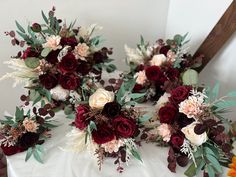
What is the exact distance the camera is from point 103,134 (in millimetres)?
1021

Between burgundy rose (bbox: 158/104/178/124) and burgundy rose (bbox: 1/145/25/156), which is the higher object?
burgundy rose (bbox: 158/104/178/124)

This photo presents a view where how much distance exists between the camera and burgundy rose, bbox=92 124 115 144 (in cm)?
102

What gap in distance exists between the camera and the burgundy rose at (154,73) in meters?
1.40

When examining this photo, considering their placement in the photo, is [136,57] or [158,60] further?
[136,57]

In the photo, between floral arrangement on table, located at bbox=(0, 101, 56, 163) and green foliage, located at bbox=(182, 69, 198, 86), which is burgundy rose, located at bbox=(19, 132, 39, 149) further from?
green foliage, located at bbox=(182, 69, 198, 86)

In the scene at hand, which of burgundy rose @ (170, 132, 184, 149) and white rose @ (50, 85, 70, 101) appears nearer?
burgundy rose @ (170, 132, 184, 149)

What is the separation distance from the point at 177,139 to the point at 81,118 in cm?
33

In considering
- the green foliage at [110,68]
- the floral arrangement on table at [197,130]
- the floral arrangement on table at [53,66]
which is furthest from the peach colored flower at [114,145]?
the green foliage at [110,68]

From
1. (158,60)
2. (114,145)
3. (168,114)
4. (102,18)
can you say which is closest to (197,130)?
(168,114)

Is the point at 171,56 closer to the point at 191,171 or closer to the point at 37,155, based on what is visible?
the point at 191,171

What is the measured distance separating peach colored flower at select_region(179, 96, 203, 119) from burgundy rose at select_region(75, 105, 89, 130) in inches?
12.6

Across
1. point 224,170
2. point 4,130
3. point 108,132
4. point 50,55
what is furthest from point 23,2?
point 224,170

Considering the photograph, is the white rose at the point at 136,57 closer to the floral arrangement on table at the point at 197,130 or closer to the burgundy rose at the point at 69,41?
the burgundy rose at the point at 69,41

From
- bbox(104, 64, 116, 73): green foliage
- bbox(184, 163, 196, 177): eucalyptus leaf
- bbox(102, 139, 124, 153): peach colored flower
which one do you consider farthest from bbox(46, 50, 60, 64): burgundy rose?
bbox(184, 163, 196, 177): eucalyptus leaf
